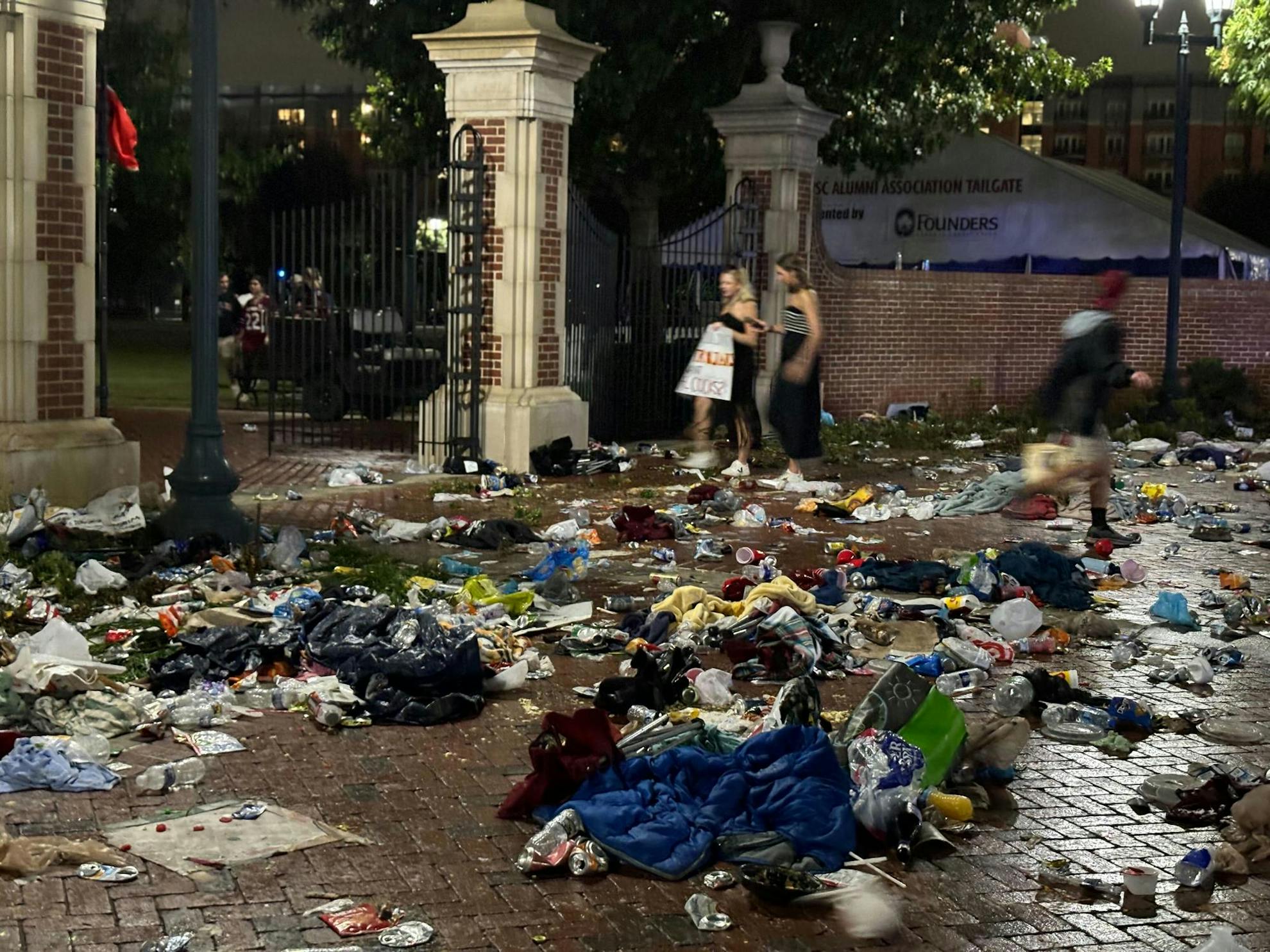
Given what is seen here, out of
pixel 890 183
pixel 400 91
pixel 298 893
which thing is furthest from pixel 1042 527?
pixel 890 183

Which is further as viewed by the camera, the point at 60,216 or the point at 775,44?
the point at 775,44

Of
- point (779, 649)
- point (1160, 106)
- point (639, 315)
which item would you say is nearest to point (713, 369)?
point (639, 315)

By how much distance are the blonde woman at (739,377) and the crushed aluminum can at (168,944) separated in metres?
11.3

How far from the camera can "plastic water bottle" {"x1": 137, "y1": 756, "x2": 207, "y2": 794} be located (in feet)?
19.5

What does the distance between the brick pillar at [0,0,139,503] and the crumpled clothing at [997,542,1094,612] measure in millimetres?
6416

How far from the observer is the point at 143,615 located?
28.8 ft

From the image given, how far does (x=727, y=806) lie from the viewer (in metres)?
5.53

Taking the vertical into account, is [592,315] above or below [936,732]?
above

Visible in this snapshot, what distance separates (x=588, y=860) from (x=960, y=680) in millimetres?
3237

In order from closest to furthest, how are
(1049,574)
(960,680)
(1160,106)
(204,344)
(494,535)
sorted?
1. (960,680)
2. (1049,574)
3. (204,344)
4. (494,535)
5. (1160,106)

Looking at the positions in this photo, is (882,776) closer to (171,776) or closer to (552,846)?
(552,846)

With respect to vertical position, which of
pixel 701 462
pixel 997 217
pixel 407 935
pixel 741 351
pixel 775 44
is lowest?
pixel 407 935

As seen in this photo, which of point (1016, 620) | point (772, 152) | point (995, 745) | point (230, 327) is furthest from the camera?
point (230, 327)

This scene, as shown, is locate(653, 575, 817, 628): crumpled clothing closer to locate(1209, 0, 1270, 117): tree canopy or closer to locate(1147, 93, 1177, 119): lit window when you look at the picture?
locate(1209, 0, 1270, 117): tree canopy
